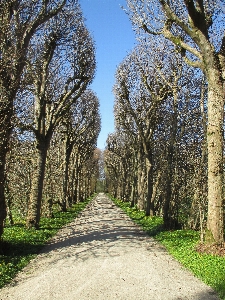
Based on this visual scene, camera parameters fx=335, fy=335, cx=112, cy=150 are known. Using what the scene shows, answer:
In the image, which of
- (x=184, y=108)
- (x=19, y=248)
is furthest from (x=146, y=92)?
(x=19, y=248)

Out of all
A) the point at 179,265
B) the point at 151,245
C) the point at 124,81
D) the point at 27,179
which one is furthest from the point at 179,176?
the point at 124,81

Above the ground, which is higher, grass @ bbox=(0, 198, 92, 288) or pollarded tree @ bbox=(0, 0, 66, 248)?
pollarded tree @ bbox=(0, 0, 66, 248)

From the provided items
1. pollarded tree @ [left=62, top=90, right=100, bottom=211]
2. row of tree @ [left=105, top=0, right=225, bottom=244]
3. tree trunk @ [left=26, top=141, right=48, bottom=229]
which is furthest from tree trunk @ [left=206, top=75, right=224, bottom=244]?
pollarded tree @ [left=62, top=90, right=100, bottom=211]

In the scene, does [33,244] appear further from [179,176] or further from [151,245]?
[179,176]

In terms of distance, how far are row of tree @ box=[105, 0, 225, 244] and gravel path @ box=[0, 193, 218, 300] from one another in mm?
2430

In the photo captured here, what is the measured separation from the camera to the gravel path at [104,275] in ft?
22.1

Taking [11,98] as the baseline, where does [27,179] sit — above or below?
below

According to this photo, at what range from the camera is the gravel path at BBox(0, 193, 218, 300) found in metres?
6.74

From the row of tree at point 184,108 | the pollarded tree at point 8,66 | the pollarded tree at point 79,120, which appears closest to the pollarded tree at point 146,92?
the row of tree at point 184,108

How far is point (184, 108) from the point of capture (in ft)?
63.6

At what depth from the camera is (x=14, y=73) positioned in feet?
32.4

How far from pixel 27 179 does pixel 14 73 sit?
12023 millimetres

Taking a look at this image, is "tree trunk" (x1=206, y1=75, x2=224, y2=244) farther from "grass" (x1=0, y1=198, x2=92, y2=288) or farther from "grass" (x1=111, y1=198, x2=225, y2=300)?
"grass" (x1=0, y1=198, x2=92, y2=288)

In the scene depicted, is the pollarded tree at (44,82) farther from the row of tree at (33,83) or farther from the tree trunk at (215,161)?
the tree trunk at (215,161)
